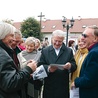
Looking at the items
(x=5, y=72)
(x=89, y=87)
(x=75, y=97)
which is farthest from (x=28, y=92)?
(x=5, y=72)

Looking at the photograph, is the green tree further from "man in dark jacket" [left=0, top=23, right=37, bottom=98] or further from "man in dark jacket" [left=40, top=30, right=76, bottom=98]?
"man in dark jacket" [left=0, top=23, right=37, bottom=98]

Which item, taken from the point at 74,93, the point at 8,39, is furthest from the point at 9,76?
the point at 74,93

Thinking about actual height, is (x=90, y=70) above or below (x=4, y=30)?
below

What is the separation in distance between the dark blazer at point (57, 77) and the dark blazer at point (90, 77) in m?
0.94

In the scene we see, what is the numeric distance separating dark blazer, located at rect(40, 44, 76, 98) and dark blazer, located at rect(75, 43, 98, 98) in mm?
944

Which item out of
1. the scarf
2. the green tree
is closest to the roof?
the green tree

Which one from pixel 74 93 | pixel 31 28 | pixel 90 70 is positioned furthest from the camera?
pixel 31 28

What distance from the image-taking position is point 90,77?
10.2 ft

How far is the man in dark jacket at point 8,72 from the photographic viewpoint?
2.48m

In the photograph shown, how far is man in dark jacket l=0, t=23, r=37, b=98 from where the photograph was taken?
2477 mm

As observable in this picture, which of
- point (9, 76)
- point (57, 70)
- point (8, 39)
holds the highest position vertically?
point (8, 39)

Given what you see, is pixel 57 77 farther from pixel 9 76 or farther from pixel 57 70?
pixel 9 76

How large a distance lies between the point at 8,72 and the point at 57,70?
182cm

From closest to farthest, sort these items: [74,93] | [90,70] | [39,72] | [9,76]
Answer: [9,76] < [90,70] < [74,93] < [39,72]
